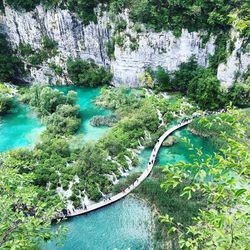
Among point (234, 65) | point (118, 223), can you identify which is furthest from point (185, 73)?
point (118, 223)

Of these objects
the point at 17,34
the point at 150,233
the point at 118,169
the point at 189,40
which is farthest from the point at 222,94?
the point at 17,34

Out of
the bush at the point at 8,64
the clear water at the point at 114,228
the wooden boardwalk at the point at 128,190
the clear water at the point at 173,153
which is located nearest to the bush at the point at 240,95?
the clear water at the point at 173,153

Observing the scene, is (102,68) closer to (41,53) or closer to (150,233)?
(41,53)

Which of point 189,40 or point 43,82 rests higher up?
point 189,40

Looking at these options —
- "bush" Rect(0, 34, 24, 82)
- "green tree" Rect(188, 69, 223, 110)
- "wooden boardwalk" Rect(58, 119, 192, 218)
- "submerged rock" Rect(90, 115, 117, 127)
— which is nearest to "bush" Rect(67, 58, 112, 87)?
"bush" Rect(0, 34, 24, 82)

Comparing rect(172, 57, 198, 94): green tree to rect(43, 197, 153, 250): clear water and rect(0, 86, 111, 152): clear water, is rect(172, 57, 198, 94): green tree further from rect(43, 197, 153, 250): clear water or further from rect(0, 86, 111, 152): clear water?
rect(43, 197, 153, 250): clear water

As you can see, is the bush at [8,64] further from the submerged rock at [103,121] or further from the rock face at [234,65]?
the rock face at [234,65]
